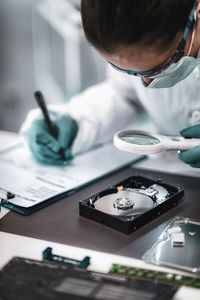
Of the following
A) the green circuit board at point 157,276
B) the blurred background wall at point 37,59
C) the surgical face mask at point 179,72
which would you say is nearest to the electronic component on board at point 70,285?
the green circuit board at point 157,276

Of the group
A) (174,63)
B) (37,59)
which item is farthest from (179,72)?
(37,59)

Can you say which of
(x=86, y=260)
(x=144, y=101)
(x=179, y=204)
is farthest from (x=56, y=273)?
(x=144, y=101)

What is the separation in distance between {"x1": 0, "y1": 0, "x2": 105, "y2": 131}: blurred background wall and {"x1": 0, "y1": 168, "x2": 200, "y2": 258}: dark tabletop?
270 cm

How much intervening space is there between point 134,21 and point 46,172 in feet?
2.31

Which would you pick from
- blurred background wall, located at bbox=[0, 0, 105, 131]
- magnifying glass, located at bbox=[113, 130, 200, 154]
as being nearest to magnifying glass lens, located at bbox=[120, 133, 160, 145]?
magnifying glass, located at bbox=[113, 130, 200, 154]

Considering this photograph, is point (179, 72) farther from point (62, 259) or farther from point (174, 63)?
point (62, 259)

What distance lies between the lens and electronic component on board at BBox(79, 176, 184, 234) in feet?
3.58

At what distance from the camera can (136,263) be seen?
97 centimetres

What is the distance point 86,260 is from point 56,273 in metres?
0.11

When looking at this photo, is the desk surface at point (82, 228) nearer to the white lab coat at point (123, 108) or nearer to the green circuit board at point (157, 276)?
the green circuit board at point (157, 276)

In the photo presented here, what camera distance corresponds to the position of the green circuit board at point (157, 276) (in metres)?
0.90

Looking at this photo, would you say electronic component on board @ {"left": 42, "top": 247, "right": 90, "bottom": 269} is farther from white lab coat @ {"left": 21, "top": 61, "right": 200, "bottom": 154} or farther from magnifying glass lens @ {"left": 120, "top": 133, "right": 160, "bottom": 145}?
white lab coat @ {"left": 21, "top": 61, "right": 200, "bottom": 154}

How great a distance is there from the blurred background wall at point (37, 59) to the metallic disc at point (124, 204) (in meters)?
2.71

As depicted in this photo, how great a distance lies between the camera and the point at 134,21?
2.89 feet
